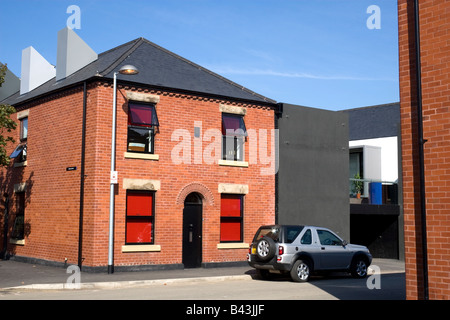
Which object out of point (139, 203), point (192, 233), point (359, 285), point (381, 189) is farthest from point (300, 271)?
point (381, 189)

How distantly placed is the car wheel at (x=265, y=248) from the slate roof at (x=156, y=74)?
6672 mm

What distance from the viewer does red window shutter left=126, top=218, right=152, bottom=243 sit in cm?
1881

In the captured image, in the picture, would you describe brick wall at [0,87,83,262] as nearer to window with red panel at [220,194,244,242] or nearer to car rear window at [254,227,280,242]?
window with red panel at [220,194,244,242]

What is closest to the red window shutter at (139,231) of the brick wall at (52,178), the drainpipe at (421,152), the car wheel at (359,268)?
the brick wall at (52,178)

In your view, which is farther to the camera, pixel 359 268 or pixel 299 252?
pixel 359 268

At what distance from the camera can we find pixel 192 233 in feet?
66.4

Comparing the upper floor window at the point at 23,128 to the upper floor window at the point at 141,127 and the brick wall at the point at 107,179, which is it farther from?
the upper floor window at the point at 141,127

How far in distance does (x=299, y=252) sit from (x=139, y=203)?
591 centimetres

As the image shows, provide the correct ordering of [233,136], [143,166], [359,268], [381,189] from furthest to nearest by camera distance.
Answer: [381,189] < [233,136] < [143,166] < [359,268]

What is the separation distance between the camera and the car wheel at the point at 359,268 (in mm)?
18023

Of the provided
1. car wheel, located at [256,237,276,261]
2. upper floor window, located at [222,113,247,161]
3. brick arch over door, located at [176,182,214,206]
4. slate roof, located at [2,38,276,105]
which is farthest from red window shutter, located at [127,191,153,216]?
car wheel, located at [256,237,276,261]

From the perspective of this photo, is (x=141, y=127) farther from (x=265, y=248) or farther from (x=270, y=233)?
(x=265, y=248)

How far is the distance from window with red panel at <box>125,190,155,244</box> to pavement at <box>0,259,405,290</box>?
1.21 m

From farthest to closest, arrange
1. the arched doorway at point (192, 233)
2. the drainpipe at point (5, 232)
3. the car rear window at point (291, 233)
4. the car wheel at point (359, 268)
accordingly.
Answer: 1. the drainpipe at point (5, 232)
2. the arched doorway at point (192, 233)
3. the car wheel at point (359, 268)
4. the car rear window at point (291, 233)
